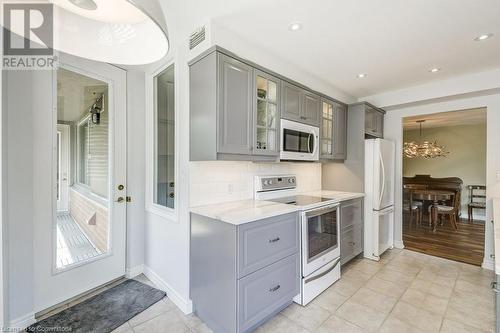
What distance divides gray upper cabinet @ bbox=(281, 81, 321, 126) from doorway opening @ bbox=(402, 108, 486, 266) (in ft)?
7.93

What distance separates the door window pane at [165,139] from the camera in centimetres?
246

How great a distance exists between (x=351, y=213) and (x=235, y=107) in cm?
216

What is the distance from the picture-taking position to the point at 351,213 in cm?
316

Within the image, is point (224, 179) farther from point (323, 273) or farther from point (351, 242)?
point (351, 242)

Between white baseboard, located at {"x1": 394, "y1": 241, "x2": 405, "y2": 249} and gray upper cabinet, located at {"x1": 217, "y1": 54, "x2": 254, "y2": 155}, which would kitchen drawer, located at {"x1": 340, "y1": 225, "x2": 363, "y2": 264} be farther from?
gray upper cabinet, located at {"x1": 217, "y1": 54, "x2": 254, "y2": 155}

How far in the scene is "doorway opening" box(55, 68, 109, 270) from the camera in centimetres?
223

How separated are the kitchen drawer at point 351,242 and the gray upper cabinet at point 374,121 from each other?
1.46 metres

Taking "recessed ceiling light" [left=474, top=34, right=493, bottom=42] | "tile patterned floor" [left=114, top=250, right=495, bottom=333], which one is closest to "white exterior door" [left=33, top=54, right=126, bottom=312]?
"tile patterned floor" [left=114, top=250, right=495, bottom=333]

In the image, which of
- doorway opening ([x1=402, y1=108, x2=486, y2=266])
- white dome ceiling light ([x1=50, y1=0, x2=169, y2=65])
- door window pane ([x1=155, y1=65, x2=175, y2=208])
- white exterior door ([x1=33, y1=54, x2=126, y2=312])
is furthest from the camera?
doorway opening ([x1=402, y1=108, x2=486, y2=266])

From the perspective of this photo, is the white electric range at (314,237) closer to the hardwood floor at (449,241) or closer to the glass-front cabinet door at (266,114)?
the glass-front cabinet door at (266,114)

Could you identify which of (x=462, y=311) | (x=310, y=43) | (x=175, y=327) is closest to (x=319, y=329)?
(x=175, y=327)

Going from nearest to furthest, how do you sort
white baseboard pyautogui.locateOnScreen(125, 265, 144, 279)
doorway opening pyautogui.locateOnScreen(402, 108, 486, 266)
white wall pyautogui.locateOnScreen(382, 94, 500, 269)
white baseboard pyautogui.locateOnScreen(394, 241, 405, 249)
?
white baseboard pyautogui.locateOnScreen(125, 265, 144, 279)
white wall pyautogui.locateOnScreen(382, 94, 500, 269)
white baseboard pyautogui.locateOnScreen(394, 241, 405, 249)
doorway opening pyautogui.locateOnScreen(402, 108, 486, 266)

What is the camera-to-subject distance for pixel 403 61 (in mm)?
2652

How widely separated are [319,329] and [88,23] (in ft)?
7.85
